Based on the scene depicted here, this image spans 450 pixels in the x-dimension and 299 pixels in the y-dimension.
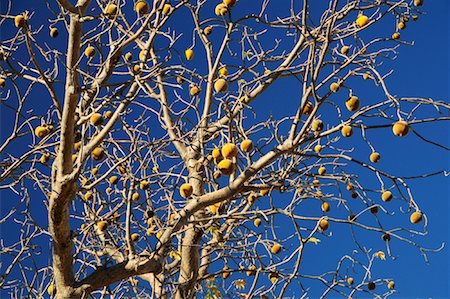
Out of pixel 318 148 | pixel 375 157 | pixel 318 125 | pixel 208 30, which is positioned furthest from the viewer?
pixel 208 30

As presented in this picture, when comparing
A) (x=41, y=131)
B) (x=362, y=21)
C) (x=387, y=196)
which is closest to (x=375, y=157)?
(x=387, y=196)

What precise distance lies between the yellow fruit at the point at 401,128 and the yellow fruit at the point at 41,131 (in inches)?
79.4

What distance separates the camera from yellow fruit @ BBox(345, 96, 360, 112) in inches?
116

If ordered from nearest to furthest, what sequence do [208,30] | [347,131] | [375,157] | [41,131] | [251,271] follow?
[347,131] < [375,157] < [41,131] < [251,271] < [208,30]

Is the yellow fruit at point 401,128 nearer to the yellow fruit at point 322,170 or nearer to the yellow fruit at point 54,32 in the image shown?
the yellow fruit at point 322,170

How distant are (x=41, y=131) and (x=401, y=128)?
2069mm

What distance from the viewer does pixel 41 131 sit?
3387 millimetres

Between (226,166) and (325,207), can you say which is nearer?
(226,166)

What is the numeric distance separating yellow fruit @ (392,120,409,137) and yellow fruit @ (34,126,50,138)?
202 cm

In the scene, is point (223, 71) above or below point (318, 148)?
above

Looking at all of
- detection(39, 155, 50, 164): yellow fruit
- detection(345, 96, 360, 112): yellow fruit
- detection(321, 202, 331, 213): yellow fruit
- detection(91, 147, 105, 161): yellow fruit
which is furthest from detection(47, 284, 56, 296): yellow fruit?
detection(345, 96, 360, 112): yellow fruit

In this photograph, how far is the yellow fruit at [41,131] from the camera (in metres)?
3.38

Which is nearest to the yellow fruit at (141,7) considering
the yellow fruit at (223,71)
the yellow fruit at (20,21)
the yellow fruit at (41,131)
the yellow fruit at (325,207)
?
the yellow fruit at (20,21)

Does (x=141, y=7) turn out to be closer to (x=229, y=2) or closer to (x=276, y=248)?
(x=229, y=2)
